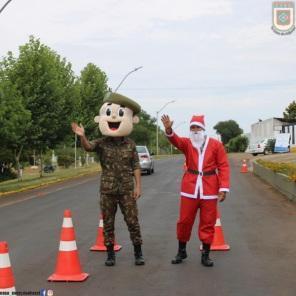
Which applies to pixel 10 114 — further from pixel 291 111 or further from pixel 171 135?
pixel 291 111

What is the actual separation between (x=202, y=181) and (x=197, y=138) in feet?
1.78

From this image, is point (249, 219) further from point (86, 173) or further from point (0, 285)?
point (86, 173)

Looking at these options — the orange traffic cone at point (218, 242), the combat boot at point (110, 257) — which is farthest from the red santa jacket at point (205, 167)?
the orange traffic cone at point (218, 242)

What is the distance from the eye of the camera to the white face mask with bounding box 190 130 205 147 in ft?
24.1

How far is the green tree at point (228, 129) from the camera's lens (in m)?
144

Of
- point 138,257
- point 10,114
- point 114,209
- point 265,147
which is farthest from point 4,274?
point 265,147

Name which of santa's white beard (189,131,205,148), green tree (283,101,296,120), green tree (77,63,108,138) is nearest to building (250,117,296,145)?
green tree (283,101,296,120)

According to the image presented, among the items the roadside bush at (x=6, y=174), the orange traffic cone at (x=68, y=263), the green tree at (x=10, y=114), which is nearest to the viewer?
the orange traffic cone at (x=68, y=263)

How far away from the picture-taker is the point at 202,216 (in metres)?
7.29

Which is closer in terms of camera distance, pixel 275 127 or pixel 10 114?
pixel 10 114

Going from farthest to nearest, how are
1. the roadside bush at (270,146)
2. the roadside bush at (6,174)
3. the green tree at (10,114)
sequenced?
the roadside bush at (270,146), the roadside bush at (6,174), the green tree at (10,114)

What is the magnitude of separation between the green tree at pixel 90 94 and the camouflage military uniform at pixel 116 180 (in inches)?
1391

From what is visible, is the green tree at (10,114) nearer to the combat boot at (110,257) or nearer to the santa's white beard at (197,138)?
the combat boot at (110,257)

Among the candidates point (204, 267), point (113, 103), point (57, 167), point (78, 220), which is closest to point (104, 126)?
point (113, 103)
